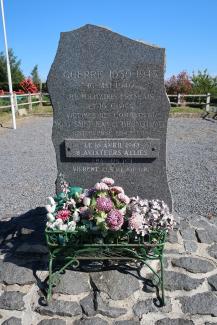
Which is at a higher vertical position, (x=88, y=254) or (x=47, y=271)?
(x=88, y=254)

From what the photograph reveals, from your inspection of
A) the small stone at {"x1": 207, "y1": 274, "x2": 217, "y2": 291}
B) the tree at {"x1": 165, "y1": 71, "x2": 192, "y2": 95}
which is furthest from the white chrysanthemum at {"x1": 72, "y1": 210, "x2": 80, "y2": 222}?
the tree at {"x1": 165, "y1": 71, "x2": 192, "y2": 95}

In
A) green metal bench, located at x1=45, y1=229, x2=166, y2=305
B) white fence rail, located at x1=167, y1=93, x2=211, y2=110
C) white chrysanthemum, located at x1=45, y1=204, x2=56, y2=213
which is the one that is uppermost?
white chrysanthemum, located at x1=45, y1=204, x2=56, y2=213

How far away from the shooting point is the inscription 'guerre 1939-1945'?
12.4 ft

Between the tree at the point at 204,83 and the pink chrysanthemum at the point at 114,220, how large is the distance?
84.6 feet

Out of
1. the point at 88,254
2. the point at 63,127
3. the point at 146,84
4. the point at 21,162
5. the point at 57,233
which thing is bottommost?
the point at 21,162

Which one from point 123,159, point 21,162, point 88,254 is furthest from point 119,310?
point 21,162

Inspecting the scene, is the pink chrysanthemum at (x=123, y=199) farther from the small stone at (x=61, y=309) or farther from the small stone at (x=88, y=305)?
the small stone at (x=61, y=309)

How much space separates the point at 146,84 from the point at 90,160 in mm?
1051

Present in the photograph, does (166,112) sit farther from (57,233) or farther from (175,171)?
(175,171)

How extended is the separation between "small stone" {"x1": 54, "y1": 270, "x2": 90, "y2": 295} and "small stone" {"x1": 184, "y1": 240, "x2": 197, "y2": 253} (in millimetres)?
1145

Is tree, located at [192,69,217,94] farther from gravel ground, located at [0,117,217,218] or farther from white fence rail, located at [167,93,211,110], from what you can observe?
gravel ground, located at [0,117,217,218]

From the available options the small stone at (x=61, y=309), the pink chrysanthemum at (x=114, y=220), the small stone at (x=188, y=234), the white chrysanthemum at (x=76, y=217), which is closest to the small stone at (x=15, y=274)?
the small stone at (x=61, y=309)

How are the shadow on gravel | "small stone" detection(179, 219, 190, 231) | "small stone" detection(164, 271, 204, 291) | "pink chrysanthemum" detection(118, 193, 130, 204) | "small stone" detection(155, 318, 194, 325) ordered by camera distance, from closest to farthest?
"small stone" detection(155, 318, 194, 325) → "small stone" detection(164, 271, 204, 291) → "pink chrysanthemum" detection(118, 193, 130, 204) → the shadow on gravel → "small stone" detection(179, 219, 190, 231)

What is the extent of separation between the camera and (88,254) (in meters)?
3.29
